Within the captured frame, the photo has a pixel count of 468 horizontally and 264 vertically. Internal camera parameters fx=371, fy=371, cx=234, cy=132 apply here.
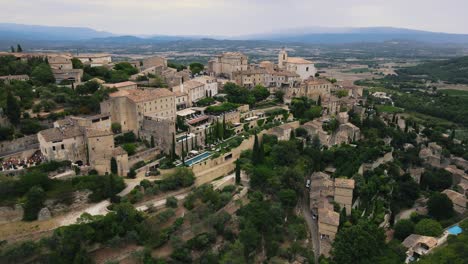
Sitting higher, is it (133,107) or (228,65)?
(228,65)

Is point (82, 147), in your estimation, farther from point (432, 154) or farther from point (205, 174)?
point (432, 154)

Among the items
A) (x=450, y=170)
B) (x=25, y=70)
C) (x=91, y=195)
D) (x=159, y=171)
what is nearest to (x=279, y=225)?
(x=159, y=171)

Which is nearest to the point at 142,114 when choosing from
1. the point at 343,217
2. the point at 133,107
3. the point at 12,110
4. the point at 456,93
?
the point at 133,107

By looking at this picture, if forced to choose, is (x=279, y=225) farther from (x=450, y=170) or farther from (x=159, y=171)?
(x=450, y=170)

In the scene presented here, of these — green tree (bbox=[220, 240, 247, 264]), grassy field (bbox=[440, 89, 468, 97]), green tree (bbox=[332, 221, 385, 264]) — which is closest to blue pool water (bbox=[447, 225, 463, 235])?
green tree (bbox=[332, 221, 385, 264])

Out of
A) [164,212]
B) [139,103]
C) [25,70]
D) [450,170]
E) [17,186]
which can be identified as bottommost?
[450,170]

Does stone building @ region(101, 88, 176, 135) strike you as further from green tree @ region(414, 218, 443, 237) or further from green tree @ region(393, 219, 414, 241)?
green tree @ region(414, 218, 443, 237)
